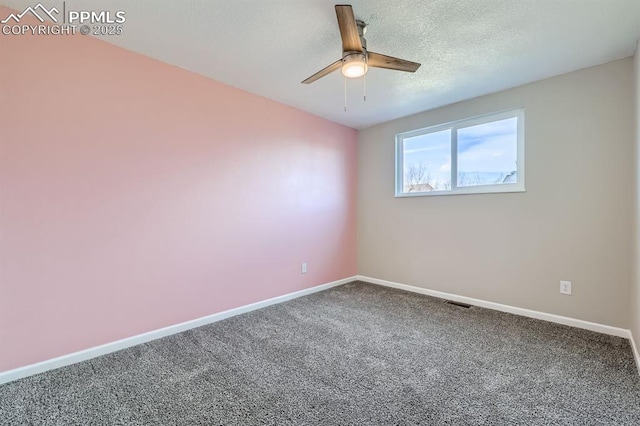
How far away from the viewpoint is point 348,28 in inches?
64.8

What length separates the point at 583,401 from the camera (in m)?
1.60

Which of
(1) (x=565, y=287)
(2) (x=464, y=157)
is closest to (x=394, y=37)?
(2) (x=464, y=157)

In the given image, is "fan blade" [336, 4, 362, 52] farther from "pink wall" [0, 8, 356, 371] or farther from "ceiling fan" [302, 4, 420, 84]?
"pink wall" [0, 8, 356, 371]

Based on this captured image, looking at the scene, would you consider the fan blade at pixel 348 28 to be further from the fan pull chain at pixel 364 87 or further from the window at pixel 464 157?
the window at pixel 464 157

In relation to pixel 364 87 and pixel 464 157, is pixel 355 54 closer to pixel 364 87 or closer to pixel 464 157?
pixel 364 87

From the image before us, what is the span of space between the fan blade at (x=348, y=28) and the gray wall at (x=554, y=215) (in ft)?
7.07

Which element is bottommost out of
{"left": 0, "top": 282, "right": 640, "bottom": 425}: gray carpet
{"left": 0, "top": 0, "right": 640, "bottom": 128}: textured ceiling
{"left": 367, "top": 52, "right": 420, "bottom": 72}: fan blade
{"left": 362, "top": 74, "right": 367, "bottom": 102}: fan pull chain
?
{"left": 0, "top": 282, "right": 640, "bottom": 425}: gray carpet

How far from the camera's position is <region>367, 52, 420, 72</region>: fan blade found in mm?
1864

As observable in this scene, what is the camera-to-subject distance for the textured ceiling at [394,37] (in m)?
1.79

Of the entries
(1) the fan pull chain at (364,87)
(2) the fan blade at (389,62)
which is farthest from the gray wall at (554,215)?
(2) the fan blade at (389,62)

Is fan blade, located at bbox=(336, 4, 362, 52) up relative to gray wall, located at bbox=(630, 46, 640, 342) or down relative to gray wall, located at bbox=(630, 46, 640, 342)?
up

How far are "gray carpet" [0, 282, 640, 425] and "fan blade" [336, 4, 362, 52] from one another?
2.14 metres

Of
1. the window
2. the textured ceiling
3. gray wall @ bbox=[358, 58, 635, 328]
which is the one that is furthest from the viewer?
the window

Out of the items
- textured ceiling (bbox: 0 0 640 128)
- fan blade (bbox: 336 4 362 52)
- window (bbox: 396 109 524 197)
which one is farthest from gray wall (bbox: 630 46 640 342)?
fan blade (bbox: 336 4 362 52)
